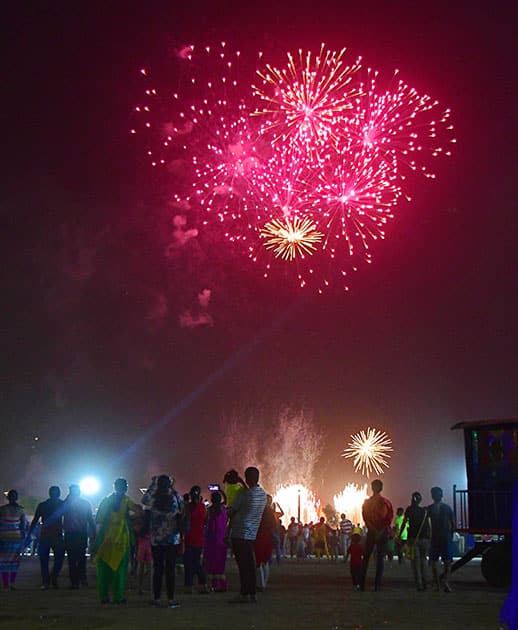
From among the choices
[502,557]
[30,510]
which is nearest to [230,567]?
[502,557]

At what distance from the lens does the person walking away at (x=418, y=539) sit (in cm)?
1530

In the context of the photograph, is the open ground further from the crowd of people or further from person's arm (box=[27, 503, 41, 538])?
person's arm (box=[27, 503, 41, 538])

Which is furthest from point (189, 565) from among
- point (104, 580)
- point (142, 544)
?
point (104, 580)

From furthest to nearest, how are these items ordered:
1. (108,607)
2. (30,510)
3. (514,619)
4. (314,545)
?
(30,510) → (314,545) → (108,607) → (514,619)

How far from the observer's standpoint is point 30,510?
240 feet

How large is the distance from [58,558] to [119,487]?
340cm

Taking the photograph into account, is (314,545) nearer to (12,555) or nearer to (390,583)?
(390,583)

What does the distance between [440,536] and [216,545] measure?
3348 millimetres

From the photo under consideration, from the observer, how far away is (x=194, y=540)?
615 inches

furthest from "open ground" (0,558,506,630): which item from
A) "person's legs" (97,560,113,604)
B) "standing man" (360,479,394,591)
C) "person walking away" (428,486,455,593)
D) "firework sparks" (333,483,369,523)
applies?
"firework sparks" (333,483,369,523)

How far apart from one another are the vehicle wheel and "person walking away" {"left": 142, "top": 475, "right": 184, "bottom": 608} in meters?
6.20

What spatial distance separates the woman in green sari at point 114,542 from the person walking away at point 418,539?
15.0 ft


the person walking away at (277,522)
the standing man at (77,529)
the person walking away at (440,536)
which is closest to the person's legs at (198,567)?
the person walking away at (277,522)

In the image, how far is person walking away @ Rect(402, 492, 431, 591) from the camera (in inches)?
603
